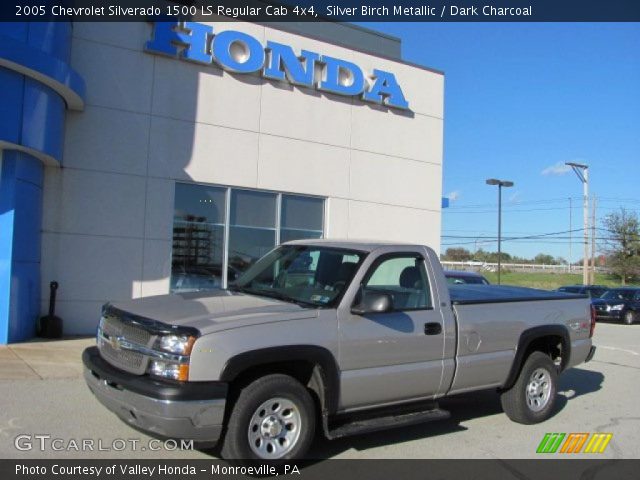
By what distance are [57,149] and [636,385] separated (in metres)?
10.4

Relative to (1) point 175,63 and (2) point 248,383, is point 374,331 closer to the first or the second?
(2) point 248,383

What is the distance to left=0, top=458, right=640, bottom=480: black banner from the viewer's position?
15.2 ft

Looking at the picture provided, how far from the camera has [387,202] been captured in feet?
51.0

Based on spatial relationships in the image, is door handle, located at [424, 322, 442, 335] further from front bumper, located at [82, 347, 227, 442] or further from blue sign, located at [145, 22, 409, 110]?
blue sign, located at [145, 22, 409, 110]

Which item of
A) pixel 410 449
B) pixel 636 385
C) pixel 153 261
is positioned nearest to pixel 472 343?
pixel 410 449

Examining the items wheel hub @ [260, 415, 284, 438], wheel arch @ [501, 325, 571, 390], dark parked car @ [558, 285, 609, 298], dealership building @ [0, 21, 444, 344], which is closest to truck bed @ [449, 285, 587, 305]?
wheel arch @ [501, 325, 571, 390]

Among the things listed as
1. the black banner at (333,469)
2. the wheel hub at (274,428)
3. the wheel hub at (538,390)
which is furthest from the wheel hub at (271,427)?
the wheel hub at (538,390)

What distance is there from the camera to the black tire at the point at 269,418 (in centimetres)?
452

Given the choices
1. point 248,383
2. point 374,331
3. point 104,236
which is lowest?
point 248,383

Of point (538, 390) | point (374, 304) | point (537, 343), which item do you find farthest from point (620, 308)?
point (374, 304)

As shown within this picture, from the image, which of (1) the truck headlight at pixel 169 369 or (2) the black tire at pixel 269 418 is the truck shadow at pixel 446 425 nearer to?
(2) the black tire at pixel 269 418

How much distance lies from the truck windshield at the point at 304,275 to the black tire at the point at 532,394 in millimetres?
2532

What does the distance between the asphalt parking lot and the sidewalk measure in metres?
0.01

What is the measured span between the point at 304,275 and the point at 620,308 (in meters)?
21.5
